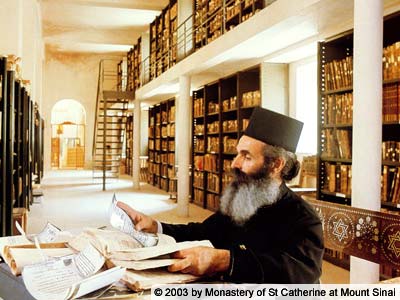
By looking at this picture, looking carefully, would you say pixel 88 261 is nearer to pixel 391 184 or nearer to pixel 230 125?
pixel 391 184

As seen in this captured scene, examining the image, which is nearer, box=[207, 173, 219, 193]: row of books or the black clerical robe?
the black clerical robe

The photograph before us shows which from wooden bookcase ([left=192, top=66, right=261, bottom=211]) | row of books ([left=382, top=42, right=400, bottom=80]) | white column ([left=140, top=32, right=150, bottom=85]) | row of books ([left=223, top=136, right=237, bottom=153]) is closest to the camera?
row of books ([left=382, top=42, right=400, bottom=80])

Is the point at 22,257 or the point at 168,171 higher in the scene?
the point at 22,257

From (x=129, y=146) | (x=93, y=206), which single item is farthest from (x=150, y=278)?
(x=129, y=146)

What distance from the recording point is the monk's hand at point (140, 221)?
1802mm

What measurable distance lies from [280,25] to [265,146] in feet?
10.9

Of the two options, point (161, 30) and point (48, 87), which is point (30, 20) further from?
point (48, 87)

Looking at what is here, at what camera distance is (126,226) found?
159 cm

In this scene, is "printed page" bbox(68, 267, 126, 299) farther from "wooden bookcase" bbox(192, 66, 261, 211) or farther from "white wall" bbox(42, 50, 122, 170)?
"white wall" bbox(42, 50, 122, 170)

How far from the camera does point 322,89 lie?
5652 millimetres

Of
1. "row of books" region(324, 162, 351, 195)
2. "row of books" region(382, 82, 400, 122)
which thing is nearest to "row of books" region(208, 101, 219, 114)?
"row of books" region(324, 162, 351, 195)

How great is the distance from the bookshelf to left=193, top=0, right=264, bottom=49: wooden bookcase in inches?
43.5

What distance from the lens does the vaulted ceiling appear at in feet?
41.4

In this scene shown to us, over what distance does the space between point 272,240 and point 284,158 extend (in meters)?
0.34
